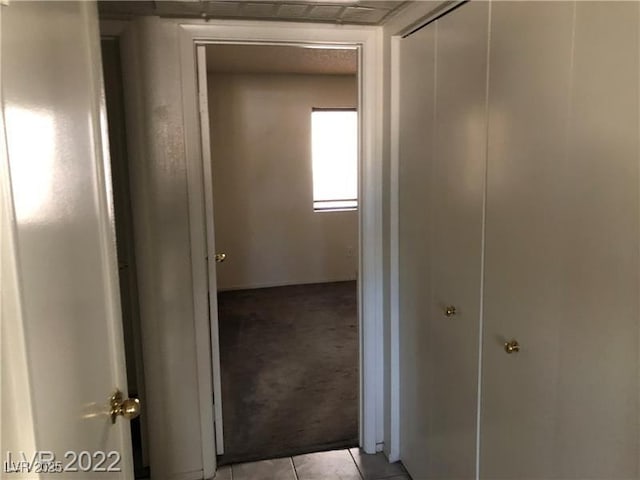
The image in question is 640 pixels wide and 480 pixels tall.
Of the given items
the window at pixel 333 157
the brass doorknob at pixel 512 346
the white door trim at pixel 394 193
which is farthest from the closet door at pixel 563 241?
the window at pixel 333 157

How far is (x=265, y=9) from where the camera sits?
2.13 meters

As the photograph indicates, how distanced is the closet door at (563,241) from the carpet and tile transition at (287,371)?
4.53ft

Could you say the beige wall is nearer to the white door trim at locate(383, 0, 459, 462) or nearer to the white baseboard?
the white baseboard

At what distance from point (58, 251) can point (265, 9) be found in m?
1.57

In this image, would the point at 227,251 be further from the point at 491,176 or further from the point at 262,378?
the point at 491,176

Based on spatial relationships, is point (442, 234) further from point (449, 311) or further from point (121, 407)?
point (121, 407)

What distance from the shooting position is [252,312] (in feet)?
16.6

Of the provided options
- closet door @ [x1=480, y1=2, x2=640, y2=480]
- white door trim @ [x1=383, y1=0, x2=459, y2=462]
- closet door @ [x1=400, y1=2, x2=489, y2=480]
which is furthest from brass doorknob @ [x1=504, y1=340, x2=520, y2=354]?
white door trim @ [x1=383, y1=0, x2=459, y2=462]

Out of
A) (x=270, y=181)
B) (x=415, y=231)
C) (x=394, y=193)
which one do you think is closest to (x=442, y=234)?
(x=415, y=231)

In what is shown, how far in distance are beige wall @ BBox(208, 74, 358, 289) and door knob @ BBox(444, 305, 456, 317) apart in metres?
3.88

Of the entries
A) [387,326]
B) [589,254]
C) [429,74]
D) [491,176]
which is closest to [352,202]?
[387,326]

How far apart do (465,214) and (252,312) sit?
139 inches

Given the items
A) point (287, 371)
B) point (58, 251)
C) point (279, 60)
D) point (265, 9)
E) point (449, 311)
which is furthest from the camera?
point (279, 60)

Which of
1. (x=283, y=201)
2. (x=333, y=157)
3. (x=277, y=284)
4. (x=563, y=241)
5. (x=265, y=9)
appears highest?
(x=265, y=9)
